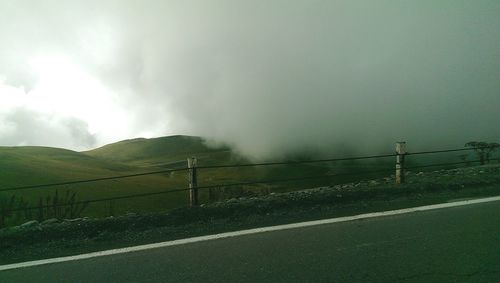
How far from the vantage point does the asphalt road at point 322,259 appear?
517 centimetres

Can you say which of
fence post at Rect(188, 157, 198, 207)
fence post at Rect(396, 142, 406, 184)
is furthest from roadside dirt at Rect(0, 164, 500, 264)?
fence post at Rect(396, 142, 406, 184)

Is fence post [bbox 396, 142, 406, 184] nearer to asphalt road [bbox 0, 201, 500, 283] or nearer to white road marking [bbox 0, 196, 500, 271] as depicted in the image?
white road marking [bbox 0, 196, 500, 271]

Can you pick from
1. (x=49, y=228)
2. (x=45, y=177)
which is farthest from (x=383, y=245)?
(x=45, y=177)

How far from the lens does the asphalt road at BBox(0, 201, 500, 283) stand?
5.17 metres

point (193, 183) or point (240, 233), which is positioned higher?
point (193, 183)

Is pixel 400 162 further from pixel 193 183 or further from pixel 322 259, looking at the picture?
pixel 322 259

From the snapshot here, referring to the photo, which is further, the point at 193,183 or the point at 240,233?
the point at 193,183

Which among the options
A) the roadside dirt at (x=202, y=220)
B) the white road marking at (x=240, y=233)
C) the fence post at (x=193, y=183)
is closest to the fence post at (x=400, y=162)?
the roadside dirt at (x=202, y=220)

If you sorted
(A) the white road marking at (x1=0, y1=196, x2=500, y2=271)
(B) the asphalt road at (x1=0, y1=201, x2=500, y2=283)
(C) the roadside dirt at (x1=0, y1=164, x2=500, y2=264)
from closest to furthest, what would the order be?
1. (B) the asphalt road at (x1=0, y1=201, x2=500, y2=283)
2. (A) the white road marking at (x1=0, y1=196, x2=500, y2=271)
3. (C) the roadside dirt at (x1=0, y1=164, x2=500, y2=264)

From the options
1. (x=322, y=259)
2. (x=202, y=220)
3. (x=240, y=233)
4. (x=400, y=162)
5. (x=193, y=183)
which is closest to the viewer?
(x=322, y=259)

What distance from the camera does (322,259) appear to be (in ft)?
18.6

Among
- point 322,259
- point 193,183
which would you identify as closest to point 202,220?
point 193,183

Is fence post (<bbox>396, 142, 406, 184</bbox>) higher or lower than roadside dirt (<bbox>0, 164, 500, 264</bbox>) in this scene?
higher

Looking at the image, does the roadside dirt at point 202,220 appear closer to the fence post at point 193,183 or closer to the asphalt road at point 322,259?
the asphalt road at point 322,259
